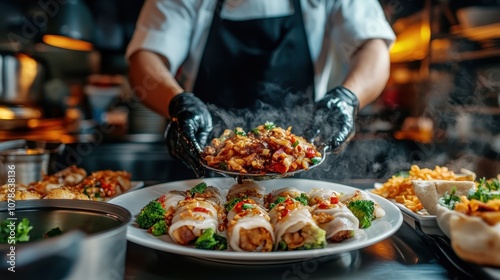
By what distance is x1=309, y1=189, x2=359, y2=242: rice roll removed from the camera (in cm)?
138

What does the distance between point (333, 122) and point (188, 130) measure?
713 millimetres

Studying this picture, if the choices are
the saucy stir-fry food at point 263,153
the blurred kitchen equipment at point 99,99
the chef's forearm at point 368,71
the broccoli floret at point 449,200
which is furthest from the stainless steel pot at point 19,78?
the broccoli floret at point 449,200

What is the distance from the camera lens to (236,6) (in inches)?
119

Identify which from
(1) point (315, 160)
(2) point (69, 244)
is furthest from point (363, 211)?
(2) point (69, 244)

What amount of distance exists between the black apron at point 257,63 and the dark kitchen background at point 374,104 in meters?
1.64

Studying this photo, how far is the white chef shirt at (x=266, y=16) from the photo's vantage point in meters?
2.94

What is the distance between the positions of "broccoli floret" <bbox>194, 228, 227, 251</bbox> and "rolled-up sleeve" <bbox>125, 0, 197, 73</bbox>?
1907 mm

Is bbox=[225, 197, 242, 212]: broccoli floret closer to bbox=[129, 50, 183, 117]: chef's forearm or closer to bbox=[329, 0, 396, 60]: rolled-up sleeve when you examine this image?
bbox=[129, 50, 183, 117]: chef's forearm

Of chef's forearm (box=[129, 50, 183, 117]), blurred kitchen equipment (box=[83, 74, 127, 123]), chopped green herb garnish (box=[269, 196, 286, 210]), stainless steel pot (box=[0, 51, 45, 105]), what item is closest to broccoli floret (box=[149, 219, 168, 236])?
chopped green herb garnish (box=[269, 196, 286, 210])

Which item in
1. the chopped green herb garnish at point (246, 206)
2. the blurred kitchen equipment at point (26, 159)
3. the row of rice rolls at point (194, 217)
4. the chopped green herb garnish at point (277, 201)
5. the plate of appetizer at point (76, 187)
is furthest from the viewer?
the blurred kitchen equipment at point (26, 159)

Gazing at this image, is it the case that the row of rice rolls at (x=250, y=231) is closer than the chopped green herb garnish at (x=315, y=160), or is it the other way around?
the row of rice rolls at (x=250, y=231)

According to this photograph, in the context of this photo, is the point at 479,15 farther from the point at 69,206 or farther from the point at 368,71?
the point at 69,206

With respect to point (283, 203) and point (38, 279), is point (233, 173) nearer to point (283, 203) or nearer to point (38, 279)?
point (283, 203)

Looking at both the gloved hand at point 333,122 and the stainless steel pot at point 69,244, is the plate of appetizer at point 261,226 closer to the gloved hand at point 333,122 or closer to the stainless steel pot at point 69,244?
the stainless steel pot at point 69,244
